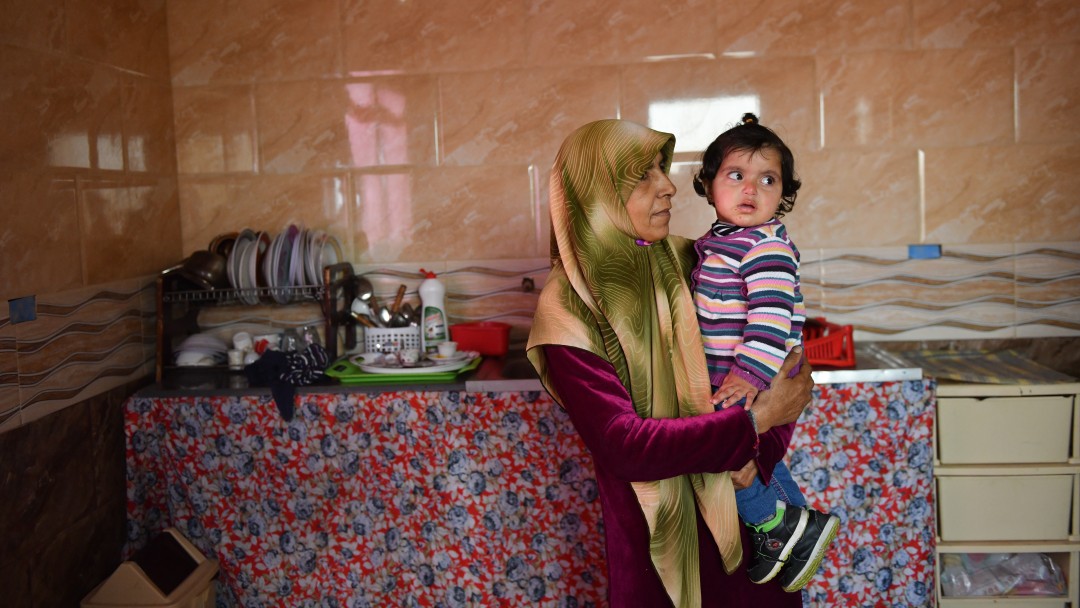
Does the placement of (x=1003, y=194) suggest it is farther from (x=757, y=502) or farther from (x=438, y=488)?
(x=438, y=488)

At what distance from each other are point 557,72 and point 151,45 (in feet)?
4.49

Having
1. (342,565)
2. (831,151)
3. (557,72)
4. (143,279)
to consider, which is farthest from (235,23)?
(831,151)

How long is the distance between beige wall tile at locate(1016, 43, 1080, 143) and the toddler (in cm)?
160

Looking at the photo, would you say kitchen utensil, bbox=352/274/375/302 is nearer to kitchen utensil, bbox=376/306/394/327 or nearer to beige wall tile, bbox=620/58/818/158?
kitchen utensil, bbox=376/306/394/327

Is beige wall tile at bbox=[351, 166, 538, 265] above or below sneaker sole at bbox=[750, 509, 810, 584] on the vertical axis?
above

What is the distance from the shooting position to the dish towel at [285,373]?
2.51 m

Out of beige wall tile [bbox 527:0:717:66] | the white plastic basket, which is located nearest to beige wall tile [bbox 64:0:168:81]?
the white plastic basket

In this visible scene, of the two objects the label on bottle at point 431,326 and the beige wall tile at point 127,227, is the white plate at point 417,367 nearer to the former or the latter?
the label on bottle at point 431,326

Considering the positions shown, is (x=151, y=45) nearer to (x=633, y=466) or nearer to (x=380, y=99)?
(x=380, y=99)

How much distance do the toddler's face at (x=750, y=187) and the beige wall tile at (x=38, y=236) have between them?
1751 millimetres

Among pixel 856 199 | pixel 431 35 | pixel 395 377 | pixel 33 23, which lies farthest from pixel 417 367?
pixel 856 199

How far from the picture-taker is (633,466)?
144 cm

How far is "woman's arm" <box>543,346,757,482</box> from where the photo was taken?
143cm

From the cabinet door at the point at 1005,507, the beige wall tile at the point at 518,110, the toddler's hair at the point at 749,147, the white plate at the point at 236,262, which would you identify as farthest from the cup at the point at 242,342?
the cabinet door at the point at 1005,507
